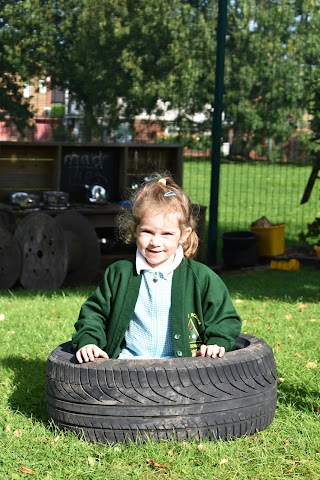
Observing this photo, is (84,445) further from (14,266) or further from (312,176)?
(312,176)

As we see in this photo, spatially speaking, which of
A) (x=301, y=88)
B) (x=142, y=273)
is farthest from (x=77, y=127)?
(x=142, y=273)

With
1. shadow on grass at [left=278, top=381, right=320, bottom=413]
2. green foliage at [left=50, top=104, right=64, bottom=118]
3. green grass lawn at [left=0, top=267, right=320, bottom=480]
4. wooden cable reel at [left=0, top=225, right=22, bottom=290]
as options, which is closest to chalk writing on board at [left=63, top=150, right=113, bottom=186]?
green foliage at [left=50, top=104, right=64, bottom=118]

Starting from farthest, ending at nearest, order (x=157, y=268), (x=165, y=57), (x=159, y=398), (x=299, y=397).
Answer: (x=165, y=57) → (x=299, y=397) → (x=157, y=268) → (x=159, y=398)

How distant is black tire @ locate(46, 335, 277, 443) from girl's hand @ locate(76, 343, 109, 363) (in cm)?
4

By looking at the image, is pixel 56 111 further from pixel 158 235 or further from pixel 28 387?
pixel 158 235

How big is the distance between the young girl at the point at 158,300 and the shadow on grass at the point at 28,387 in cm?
60

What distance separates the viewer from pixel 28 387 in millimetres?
5047

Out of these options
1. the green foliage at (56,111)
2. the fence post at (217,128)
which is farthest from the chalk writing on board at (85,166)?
the fence post at (217,128)

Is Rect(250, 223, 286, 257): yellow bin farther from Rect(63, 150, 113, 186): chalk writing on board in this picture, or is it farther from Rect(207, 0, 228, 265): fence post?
Rect(63, 150, 113, 186): chalk writing on board

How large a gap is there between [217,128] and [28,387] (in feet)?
20.8

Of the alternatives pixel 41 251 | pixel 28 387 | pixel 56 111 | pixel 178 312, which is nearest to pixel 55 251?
pixel 41 251

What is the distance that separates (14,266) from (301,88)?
507cm

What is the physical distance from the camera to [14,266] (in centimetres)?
904

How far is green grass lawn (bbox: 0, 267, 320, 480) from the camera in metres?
3.78
